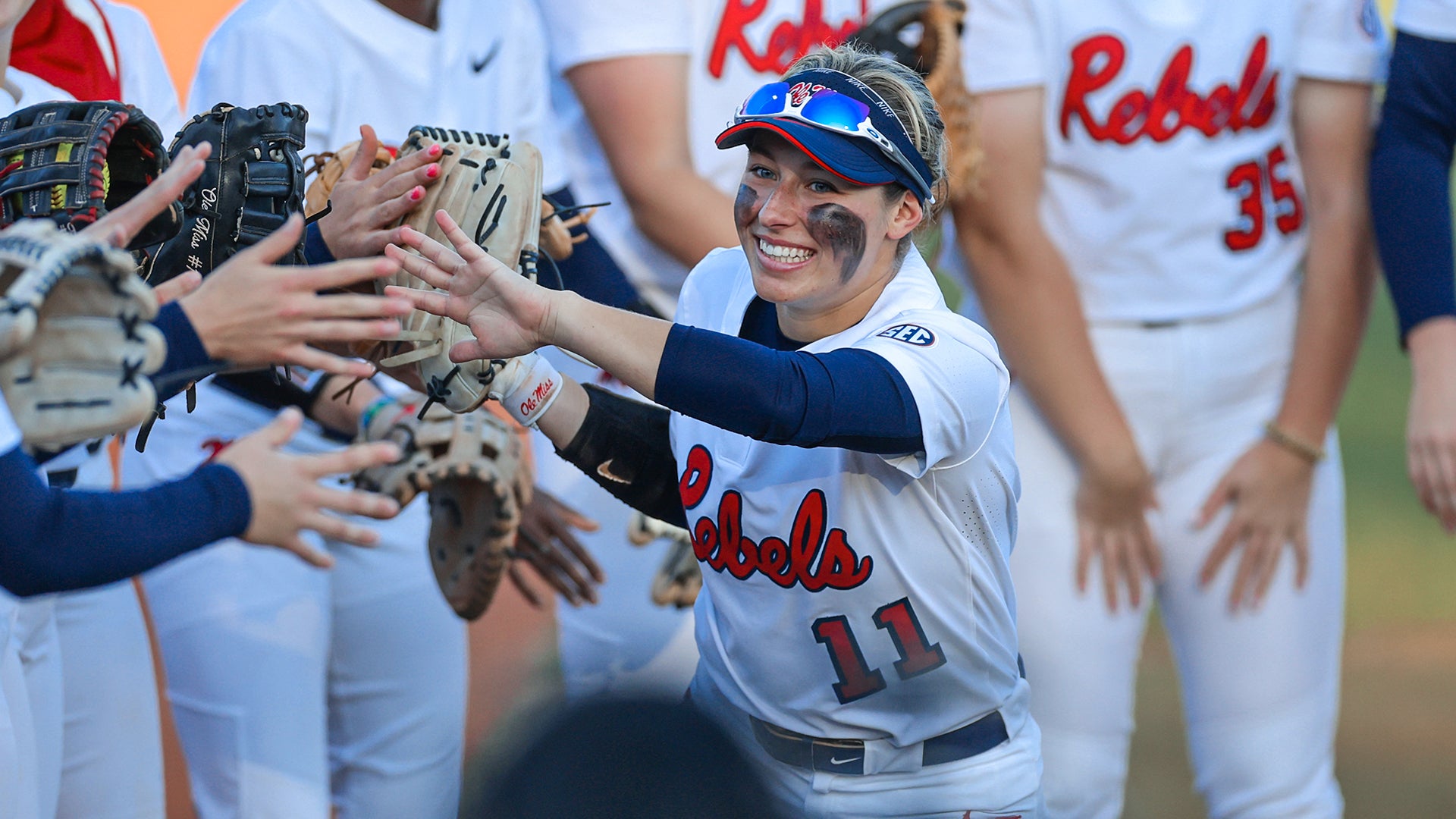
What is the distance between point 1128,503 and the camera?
289 cm

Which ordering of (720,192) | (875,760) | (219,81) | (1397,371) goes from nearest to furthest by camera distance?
(875,760) < (219,81) < (720,192) < (1397,371)

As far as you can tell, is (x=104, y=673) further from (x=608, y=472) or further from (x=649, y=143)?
(x=649, y=143)

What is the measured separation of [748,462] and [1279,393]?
152cm

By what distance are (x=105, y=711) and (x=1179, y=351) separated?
199 cm

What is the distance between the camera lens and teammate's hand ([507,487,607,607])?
2750 millimetres

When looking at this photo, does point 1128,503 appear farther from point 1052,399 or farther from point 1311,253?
point 1311,253

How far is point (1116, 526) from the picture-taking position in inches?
114

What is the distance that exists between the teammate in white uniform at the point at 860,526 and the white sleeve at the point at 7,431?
48cm

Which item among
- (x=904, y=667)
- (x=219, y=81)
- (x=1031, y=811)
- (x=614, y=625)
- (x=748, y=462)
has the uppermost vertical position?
(x=219, y=81)

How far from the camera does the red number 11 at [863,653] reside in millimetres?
1921

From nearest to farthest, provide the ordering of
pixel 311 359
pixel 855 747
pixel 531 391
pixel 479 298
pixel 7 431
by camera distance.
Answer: pixel 7 431
pixel 311 359
pixel 479 298
pixel 855 747
pixel 531 391

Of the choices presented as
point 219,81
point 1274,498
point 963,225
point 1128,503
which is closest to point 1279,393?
point 1274,498

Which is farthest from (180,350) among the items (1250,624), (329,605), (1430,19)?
(1430,19)

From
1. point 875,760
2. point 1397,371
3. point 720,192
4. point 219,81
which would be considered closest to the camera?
point 875,760
